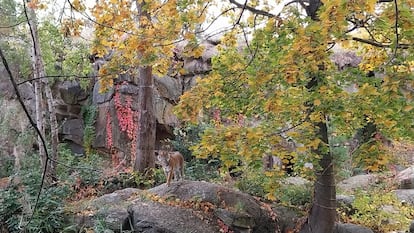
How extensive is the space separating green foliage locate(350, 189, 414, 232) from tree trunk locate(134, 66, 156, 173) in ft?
14.1

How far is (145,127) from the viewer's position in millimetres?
8992

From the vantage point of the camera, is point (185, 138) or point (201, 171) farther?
point (185, 138)

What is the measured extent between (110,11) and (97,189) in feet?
14.0

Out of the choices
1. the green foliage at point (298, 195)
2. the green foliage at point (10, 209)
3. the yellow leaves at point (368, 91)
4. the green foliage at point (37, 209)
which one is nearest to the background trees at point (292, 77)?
the yellow leaves at point (368, 91)

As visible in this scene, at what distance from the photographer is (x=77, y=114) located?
11.9 m

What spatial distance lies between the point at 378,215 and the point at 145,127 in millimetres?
4958

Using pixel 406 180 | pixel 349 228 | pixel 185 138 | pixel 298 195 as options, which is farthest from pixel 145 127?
pixel 406 180

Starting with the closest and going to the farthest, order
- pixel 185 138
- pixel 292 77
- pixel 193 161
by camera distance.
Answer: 1. pixel 292 77
2. pixel 193 161
3. pixel 185 138

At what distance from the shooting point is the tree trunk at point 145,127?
8.91m

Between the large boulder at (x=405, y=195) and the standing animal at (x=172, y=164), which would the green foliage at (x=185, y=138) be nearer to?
the standing animal at (x=172, y=164)

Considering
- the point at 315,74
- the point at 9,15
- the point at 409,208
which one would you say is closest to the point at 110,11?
the point at 315,74

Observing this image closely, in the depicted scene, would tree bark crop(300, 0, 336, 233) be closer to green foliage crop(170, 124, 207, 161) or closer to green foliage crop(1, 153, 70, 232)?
green foliage crop(1, 153, 70, 232)

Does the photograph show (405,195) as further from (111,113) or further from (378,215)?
(111,113)

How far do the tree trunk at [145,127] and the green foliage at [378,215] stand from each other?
4.28m
